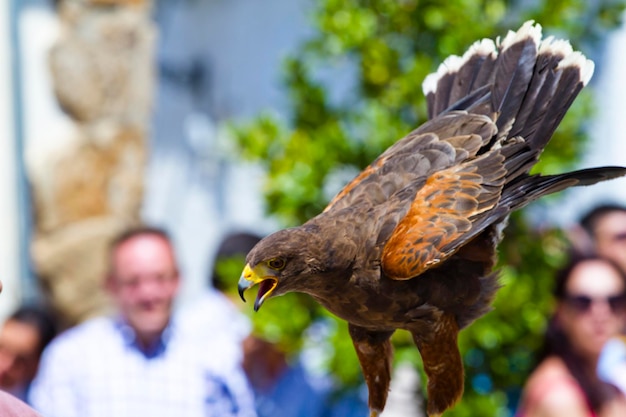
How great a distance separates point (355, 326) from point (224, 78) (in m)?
6.89

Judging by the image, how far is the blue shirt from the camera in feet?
16.1

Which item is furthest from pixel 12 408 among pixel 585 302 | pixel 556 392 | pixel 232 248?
pixel 232 248

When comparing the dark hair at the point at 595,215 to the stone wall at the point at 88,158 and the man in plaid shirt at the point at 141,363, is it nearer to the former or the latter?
the man in plaid shirt at the point at 141,363

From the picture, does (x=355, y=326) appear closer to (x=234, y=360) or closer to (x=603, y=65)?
(x=234, y=360)

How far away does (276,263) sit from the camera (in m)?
2.65

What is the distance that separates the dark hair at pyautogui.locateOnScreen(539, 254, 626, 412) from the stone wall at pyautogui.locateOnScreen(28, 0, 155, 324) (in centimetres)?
394

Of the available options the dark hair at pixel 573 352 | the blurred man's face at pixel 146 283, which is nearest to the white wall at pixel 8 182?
the blurred man's face at pixel 146 283

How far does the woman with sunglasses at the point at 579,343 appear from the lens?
4359 mm

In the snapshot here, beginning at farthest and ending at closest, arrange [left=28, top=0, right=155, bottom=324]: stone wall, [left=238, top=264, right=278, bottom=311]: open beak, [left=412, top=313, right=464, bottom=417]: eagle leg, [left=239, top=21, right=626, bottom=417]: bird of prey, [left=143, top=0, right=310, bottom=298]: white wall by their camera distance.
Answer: [left=143, top=0, right=310, bottom=298]: white wall < [left=28, top=0, right=155, bottom=324]: stone wall < [left=412, top=313, right=464, bottom=417]: eagle leg < [left=239, top=21, right=626, bottom=417]: bird of prey < [left=238, top=264, right=278, bottom=311]: open beak

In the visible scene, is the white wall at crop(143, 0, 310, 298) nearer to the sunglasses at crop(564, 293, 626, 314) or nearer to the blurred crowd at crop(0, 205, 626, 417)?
the blurred crowd at crop(0, 205, 626, 417)

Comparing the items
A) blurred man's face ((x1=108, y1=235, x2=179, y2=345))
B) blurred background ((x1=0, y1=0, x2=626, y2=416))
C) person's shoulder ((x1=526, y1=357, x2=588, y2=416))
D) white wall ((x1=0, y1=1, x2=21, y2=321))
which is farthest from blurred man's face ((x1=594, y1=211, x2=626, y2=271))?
white wall ((x1=0, y1=1, x2=21, y2=321))

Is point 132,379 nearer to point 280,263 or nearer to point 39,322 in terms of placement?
point 39,322

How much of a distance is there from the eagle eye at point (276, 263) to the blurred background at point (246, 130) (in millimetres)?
2227

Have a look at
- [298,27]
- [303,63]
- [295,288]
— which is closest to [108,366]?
[303,63]
